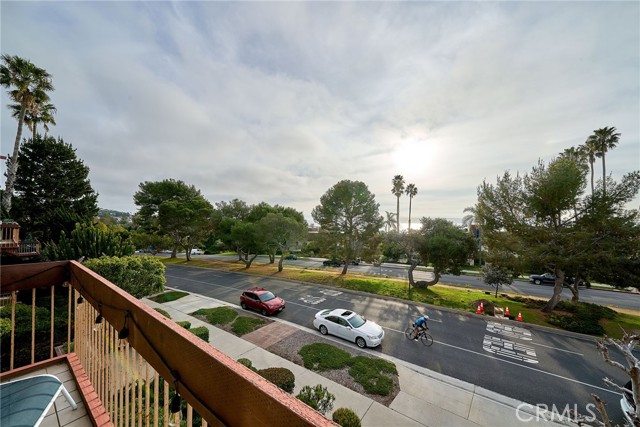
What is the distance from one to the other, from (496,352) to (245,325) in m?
12.5

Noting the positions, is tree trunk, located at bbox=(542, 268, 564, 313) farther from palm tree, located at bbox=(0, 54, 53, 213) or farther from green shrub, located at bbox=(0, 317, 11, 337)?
palm tree, located at bbox=(0, 54, 53, 213)

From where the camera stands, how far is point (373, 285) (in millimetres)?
22859

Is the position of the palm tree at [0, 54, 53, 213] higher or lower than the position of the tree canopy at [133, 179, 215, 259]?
higher

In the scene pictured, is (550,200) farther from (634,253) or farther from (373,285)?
(373,285)

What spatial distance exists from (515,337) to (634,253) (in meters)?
9.51

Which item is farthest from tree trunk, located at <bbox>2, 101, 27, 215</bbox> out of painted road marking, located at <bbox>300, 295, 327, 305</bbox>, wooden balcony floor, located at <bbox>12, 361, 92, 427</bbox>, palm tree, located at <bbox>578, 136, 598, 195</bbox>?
palm tree, located at <bbox>578, 136, 598, 195</bbox>

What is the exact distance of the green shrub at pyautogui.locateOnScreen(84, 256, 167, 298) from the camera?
34.8ft

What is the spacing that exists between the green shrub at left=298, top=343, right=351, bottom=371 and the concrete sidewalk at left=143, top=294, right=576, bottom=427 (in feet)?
1.59

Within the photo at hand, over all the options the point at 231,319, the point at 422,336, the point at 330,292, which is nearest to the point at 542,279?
the point at 330,292

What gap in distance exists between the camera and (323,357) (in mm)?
10219

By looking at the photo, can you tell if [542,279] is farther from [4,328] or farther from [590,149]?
[4,328]

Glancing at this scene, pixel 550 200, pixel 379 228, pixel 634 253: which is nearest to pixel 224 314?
pixel 379 228

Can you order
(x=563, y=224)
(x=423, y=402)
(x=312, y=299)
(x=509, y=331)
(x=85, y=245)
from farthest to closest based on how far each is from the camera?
(x=312, y=299) < (x=563, y=224) < (x=509, y=331) < (x=85, y=245) < (x=423, y=402)

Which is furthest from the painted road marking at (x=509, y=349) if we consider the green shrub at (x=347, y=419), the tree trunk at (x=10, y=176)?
the tree trunk at (x=10, y=176)
